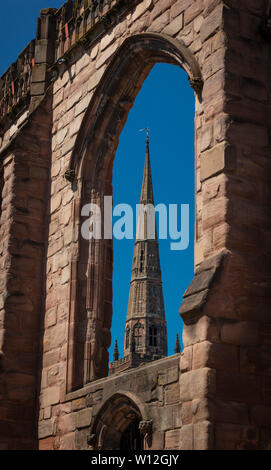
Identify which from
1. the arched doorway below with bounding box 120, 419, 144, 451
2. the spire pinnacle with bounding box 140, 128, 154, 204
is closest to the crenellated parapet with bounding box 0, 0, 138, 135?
the arched doorway below with bounding box 120, 419, 144, 451

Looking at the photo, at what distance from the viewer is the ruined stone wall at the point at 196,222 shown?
23.7ft

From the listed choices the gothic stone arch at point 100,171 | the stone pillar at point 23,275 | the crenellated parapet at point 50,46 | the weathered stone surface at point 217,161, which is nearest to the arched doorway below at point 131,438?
the gothic stone arch at point 100,171

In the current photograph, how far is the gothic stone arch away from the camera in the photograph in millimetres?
9961

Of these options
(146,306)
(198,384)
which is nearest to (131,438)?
(198,384)

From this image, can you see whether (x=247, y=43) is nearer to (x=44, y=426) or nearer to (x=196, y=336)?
(x=196, y=336)

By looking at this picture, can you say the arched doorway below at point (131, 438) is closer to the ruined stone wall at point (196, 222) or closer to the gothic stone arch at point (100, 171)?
the ruined stone wall at point (196, 222)

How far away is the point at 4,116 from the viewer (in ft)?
45.0

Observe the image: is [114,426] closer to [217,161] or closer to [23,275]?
[23,275]

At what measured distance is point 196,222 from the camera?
8.20 m

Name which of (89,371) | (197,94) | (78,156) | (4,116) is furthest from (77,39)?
(89,371)

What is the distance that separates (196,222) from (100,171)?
117 inches

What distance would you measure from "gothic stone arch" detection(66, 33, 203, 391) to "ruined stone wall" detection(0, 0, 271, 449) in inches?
0.6

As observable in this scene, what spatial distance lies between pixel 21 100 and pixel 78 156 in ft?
8.21

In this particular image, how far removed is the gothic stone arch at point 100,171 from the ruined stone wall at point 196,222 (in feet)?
0.05
